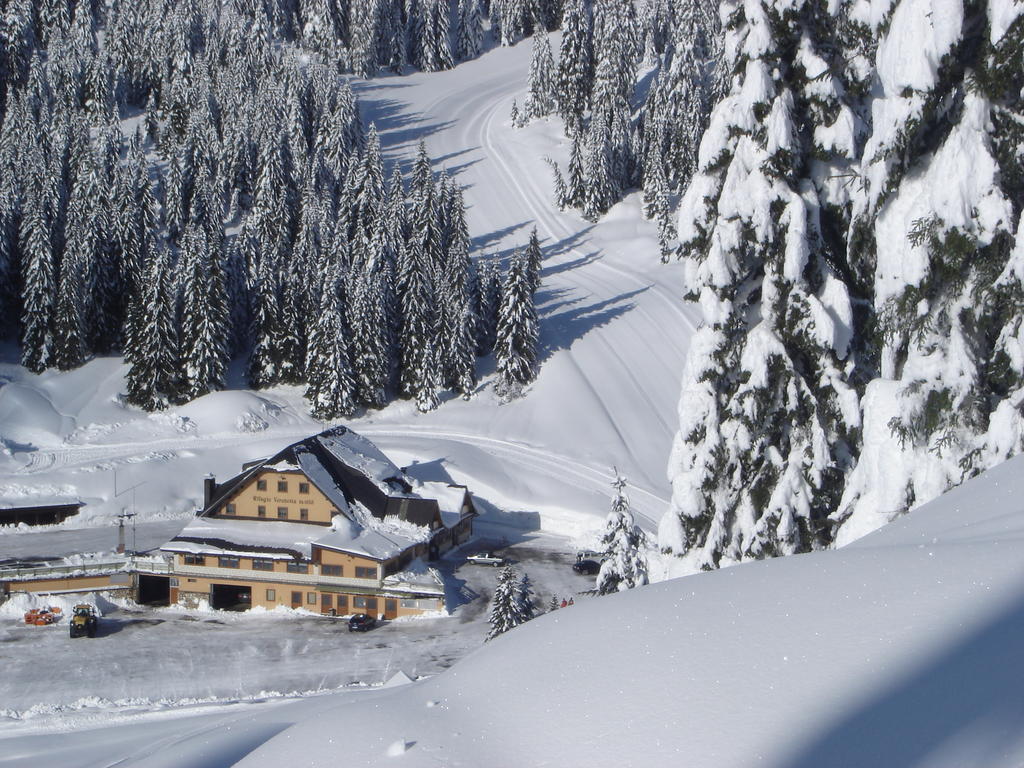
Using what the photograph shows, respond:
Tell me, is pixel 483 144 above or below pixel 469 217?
above

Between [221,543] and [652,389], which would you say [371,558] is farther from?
[652,389]

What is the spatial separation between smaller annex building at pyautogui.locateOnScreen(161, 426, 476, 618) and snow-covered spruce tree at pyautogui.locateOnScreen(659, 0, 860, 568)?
2863 cm

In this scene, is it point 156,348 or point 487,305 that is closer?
point 156,348


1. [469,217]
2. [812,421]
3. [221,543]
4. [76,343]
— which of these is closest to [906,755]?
[812,421]

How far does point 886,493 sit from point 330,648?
97.4 feet

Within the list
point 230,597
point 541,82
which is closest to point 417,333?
point 230,597

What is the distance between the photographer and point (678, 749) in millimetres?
4875

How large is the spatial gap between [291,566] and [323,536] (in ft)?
6.50

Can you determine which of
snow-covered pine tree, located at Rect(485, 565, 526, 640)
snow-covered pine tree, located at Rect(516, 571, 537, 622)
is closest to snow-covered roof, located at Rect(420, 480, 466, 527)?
snow-covered pine tree, located at Rect(516, 571, 537, 622)

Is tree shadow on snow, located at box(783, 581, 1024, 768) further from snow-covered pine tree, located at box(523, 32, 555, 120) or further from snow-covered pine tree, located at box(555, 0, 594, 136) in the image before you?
snow-covered pine tree, located at box(523, 32, 555, 120)

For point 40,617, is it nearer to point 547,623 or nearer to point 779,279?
point 779,279

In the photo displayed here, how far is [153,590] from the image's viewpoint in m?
42.4

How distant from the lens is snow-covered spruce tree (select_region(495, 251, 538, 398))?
59812 mm

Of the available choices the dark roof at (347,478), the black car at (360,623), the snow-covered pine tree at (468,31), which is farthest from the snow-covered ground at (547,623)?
the snow-covered pine tree at (468,31)
